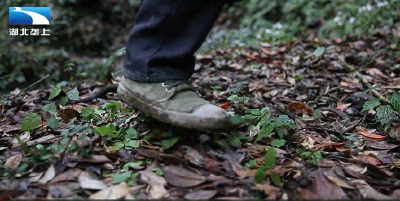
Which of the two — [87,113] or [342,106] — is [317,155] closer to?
[342,106]

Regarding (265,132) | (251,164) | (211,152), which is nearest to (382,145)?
(265,132)

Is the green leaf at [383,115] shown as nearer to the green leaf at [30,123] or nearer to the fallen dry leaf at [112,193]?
the fallen dry leaf at [112,193]

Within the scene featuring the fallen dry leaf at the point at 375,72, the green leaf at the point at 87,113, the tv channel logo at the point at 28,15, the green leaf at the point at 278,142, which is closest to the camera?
the green leaf at the point at 278,142

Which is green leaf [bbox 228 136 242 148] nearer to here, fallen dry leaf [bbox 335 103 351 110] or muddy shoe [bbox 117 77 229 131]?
muddy shoe [bbox 117 77 229 131]

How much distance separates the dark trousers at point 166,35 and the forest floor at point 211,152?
24cm

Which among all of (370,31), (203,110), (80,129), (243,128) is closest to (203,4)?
(203,110)

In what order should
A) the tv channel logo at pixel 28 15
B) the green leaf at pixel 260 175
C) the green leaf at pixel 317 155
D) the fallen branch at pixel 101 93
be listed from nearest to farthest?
the green leaf at pixel 260 175 → the green leaf at pixel 317 155 → the fallen branch at pixel 101 93 → the tv channel logo at pixel 28 15

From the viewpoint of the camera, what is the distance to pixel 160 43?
5.33 feet

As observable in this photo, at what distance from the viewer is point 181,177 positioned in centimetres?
142

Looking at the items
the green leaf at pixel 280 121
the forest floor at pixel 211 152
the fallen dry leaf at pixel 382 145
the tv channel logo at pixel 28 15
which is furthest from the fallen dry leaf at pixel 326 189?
the tv channel logo at pixel 28 15

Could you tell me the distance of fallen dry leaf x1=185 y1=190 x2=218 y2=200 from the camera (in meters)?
1.31

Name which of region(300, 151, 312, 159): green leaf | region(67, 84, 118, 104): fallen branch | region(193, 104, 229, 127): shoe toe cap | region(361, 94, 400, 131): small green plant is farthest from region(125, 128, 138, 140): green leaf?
region(361, 94, 400, 131): small green plant

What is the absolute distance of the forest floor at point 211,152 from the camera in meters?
1.38

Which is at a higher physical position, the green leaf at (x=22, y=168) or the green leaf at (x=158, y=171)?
the green leaf at (x=158, y=171)
